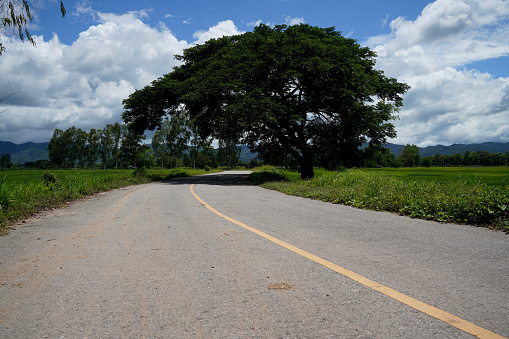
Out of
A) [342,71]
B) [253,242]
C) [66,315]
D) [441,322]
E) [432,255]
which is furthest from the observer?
[342,71]

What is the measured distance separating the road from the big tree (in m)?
13.4

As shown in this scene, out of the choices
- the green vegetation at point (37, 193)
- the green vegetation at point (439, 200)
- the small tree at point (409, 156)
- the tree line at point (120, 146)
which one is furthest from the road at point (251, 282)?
the small tree at point (409, 156)

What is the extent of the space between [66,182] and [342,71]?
A: 15.9m

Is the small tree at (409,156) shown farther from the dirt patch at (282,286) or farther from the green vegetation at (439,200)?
the dirt patch at (282,286)

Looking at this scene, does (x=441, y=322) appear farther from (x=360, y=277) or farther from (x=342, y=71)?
(x=342, y=71)

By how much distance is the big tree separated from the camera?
18641 mm

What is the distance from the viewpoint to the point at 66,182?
1247 cm

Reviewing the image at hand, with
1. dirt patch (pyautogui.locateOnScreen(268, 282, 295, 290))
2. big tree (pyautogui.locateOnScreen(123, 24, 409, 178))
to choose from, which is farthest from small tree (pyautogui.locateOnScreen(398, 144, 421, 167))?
dirt patch (pyautogui.locateOnScreen(268, 282, 295, 290))

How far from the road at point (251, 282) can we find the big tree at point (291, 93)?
44.1ft

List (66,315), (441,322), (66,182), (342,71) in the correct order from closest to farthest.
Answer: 1. (441,322)
2. (66,315)
3. (66,182)
4. (342,71)

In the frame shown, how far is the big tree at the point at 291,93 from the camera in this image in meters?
18.6

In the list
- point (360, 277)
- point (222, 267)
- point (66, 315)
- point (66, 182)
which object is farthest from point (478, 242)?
point (66, 182)

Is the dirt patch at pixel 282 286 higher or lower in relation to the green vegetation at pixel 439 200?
lower

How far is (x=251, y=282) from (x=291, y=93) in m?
20.4
